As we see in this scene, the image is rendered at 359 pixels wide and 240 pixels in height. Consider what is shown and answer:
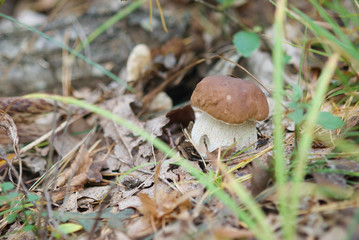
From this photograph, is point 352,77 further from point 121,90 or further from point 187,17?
point 187,17

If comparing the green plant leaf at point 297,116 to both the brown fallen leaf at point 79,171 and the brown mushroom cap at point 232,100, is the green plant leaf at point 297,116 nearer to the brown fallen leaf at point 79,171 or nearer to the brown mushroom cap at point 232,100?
the brown mushroom cap at point 232,100

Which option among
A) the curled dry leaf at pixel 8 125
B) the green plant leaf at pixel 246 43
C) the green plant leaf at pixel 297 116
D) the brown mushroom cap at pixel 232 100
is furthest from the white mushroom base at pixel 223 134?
the curled dry leaf at pixel 8 125

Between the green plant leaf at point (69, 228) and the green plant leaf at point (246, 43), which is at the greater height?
the green plant leaf at point (246, 43)

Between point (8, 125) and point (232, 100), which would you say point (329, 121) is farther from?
point (8, 125)

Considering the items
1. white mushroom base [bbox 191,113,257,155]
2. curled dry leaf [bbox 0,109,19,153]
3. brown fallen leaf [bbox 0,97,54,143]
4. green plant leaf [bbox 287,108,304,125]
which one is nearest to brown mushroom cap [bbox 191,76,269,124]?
white mushroom base [bbox 191,113,257,155]

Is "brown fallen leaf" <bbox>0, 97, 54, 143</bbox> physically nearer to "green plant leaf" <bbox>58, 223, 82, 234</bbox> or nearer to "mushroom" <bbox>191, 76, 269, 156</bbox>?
"green plant leaf" <bbox>58, 223, 82, 234</bbox>

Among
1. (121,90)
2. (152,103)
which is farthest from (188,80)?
(121,90)

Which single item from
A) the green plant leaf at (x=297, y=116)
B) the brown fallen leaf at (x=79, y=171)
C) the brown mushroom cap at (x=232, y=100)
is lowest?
the brown fallen leaf at (x=79, y=171)

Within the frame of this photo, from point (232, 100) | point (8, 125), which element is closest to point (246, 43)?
point (232, 100)
